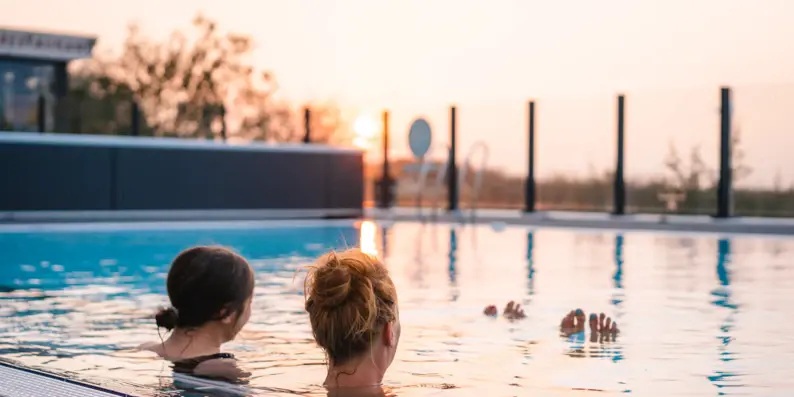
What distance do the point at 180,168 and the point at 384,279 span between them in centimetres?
1655

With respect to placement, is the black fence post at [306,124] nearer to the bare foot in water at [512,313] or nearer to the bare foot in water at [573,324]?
the bare foot in water at [512,313]

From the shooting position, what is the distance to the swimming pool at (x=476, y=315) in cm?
497

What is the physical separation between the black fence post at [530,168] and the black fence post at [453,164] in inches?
67.4

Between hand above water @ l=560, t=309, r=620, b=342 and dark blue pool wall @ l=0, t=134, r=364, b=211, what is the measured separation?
13.0 m

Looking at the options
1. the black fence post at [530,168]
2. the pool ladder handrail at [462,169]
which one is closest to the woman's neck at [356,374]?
the black fence post at [530,168]

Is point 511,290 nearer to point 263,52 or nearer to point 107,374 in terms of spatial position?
point 107,374

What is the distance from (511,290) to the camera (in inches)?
345

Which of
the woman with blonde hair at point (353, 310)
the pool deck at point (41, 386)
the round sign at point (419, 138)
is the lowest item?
the pool deck at point (41, 386)

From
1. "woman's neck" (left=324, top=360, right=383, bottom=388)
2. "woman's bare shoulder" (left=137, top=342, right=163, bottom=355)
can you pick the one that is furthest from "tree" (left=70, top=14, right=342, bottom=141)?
"woman's neck" (left=324, top=360, right=383, bottom=388)

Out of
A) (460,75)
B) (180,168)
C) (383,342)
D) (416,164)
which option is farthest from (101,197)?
(383,342)

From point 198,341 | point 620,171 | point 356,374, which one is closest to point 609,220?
point 620,171

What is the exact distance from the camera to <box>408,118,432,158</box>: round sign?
21328mm

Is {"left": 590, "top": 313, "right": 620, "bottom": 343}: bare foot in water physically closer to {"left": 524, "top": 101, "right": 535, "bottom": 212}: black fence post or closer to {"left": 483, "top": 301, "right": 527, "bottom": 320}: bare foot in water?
{"left": 483, "top": 301, "right": 527, "bottom": 320}: bare foot in water

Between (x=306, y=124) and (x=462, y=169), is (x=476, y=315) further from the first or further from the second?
(x=306, y=124)
